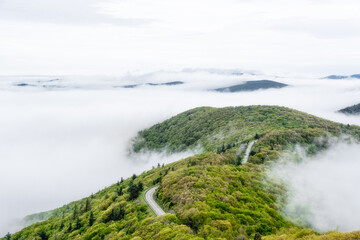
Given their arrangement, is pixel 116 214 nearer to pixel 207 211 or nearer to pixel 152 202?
pixel 152 202

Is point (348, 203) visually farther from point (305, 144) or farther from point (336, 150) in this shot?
point (336, 150)

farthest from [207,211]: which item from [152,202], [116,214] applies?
[116,214]

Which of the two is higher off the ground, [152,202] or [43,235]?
[152,202]

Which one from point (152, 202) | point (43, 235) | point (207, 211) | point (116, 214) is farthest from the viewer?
point (43, 235)

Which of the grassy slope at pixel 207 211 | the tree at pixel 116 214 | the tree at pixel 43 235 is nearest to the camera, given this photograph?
the grassy slope at pixel 207 211

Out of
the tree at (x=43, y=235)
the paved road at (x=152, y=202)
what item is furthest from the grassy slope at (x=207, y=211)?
the paved road at (x=152, y=202)

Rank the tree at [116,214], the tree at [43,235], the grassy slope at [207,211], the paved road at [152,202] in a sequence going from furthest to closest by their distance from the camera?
the tree at [43,235] < the tree at [116,214] < the paved road at [152,202] < the grassy slope at [207,211]

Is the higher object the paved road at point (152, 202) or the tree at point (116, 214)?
the paved road at point (152, 202)

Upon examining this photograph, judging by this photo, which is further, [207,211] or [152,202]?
[152,202]

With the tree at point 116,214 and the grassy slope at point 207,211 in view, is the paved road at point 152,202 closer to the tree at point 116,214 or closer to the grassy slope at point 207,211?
the grassy slope at point 207,211
